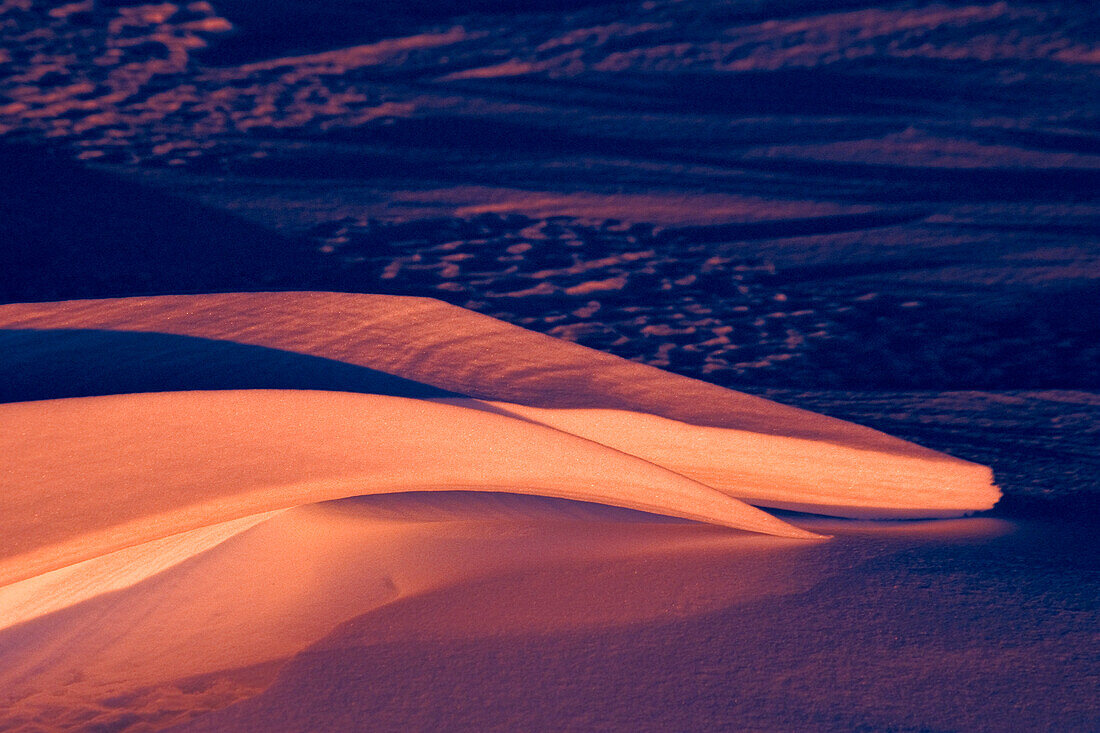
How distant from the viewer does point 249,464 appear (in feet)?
1.99

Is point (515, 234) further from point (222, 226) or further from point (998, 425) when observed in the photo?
point (998, 425)

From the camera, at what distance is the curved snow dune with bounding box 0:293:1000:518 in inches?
27.8

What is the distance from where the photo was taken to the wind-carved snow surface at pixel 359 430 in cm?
58

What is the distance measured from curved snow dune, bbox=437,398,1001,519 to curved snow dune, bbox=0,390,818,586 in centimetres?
5

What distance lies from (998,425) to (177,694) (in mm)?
730

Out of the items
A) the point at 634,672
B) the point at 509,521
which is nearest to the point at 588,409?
the point at 509,521

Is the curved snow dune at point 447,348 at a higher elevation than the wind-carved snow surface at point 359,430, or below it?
higher

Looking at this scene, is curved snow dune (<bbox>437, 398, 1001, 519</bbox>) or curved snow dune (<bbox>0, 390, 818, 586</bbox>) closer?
curved snow dune (<bbox>0, 390, 818, 586</bbox>)

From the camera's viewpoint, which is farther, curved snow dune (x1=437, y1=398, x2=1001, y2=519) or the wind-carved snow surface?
curved snow dune (x1=437, y1=398, x2=1001, y2=519)

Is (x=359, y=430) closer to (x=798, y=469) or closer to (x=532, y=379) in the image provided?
(x=532, y=379)

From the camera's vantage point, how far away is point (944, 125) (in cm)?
62

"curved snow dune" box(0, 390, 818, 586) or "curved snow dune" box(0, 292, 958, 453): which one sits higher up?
"curved snow dune" box(0, 292, 958, 453)

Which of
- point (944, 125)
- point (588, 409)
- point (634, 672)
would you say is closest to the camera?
point (634, 672)

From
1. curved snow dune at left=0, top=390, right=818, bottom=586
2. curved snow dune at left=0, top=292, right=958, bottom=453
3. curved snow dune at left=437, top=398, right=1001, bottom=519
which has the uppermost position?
curved snow dune at left=0, top=292, right=958, bottom=453
